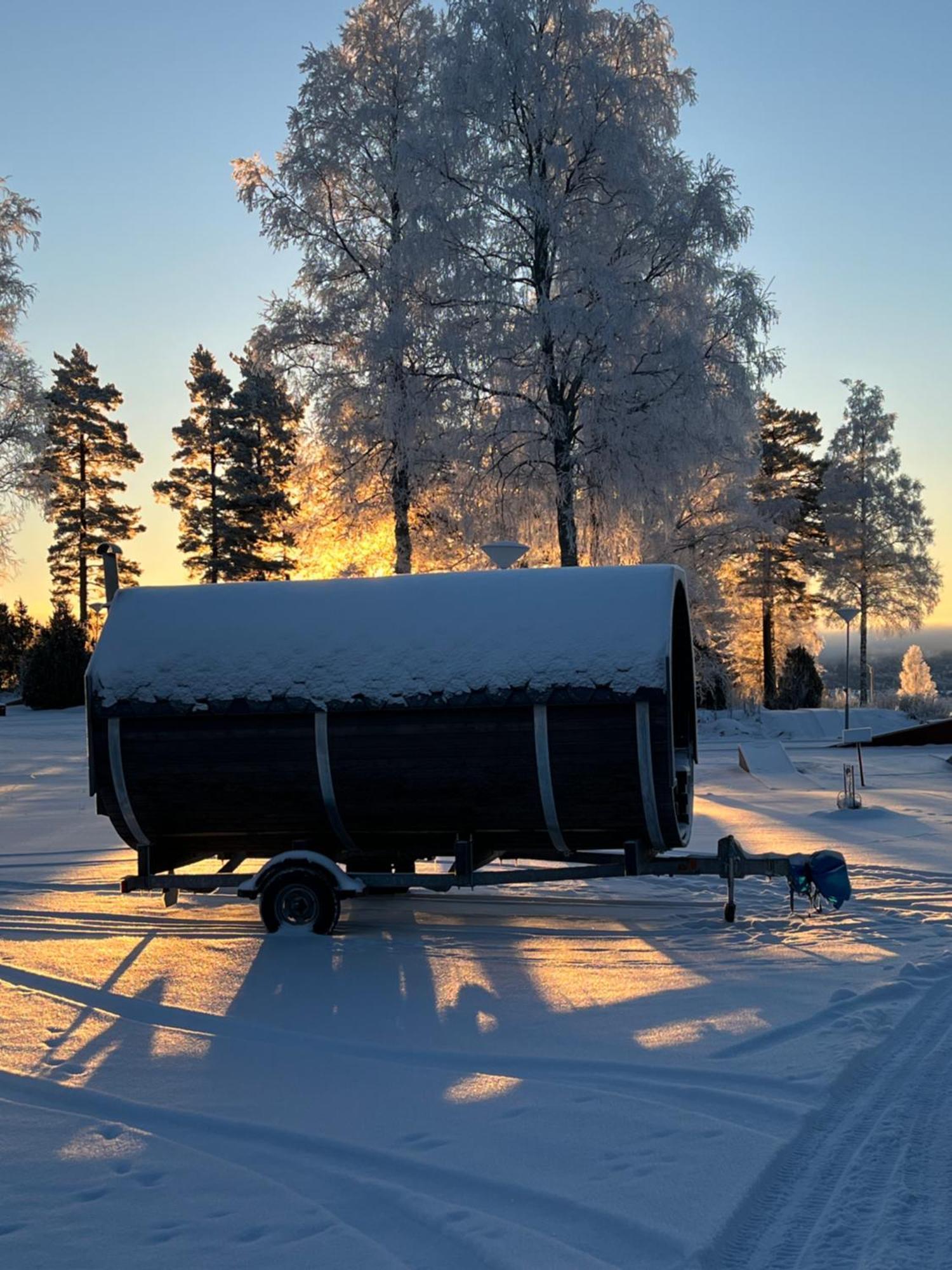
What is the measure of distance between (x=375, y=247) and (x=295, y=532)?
6184mm

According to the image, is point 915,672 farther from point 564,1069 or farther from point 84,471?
point 564,1069

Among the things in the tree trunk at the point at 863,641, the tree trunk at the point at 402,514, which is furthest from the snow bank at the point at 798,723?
the tree trunk at the point at 863,641

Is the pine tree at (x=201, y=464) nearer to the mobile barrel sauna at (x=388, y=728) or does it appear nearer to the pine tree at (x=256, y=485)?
the pine tree at (x=256, y=485)

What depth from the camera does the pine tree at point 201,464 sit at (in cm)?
5075

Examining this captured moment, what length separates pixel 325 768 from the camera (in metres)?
9.46

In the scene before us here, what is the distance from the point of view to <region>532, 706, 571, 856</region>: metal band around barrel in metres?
9.18

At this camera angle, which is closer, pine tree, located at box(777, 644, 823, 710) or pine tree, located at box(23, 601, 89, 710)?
pine tree, located at box(23, 601, 89, 710)

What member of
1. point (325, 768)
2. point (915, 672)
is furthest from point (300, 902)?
point (915, 672)

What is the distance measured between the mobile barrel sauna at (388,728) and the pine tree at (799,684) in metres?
30.8

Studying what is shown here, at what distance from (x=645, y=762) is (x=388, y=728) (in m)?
1.94

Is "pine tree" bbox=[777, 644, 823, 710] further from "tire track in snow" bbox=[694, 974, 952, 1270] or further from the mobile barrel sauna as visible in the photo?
"tire track in snow" bbox=[694, 974, 952, 1270]

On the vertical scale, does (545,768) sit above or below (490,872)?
above

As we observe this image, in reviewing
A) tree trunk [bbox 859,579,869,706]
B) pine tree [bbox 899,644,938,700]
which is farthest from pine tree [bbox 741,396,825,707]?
pine tree [bbox 899,644,938,700]

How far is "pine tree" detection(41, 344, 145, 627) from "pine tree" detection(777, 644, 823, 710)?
29.2 meters
